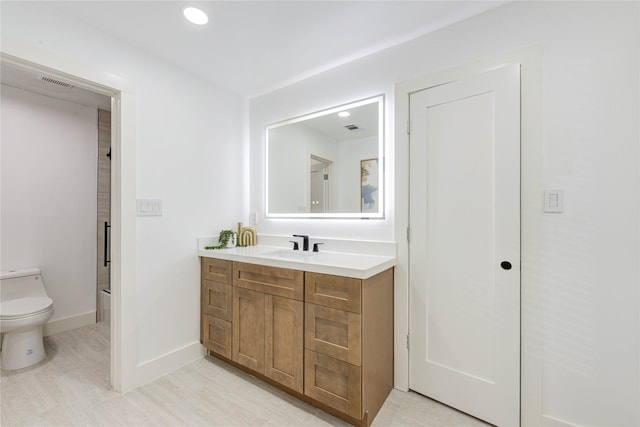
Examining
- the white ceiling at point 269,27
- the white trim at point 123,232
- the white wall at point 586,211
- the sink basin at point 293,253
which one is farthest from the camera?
the sink basin at point 293,253

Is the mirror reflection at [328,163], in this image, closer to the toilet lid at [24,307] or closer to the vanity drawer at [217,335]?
the vanity drawer at [217,335]

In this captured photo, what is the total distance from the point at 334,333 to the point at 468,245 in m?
0.93

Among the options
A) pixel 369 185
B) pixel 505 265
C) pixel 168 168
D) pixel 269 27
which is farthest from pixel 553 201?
pixel 168 168

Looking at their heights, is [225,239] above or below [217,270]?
above

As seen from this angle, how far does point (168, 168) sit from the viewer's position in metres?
2.15

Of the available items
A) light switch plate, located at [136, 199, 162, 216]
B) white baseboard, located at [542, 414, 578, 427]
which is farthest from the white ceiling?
white baseboard, located at [542, 414, 578, 427]

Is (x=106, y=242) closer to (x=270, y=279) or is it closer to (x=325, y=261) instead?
(x=270, y=279)

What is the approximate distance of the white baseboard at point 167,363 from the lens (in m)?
1.97

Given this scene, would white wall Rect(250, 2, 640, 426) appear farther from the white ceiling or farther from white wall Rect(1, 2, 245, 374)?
white wall Rect(1, 2, 245, 374)

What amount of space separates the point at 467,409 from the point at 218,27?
2773mm

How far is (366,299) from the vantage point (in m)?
1.53

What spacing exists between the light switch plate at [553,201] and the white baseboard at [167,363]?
2588 mm

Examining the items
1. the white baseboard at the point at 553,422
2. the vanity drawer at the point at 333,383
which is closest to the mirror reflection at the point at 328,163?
the vanity drawer at the point at 333,383

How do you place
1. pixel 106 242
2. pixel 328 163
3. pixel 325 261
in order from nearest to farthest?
pixel 325 261 → pixel 328 163 → pixel 106 242
